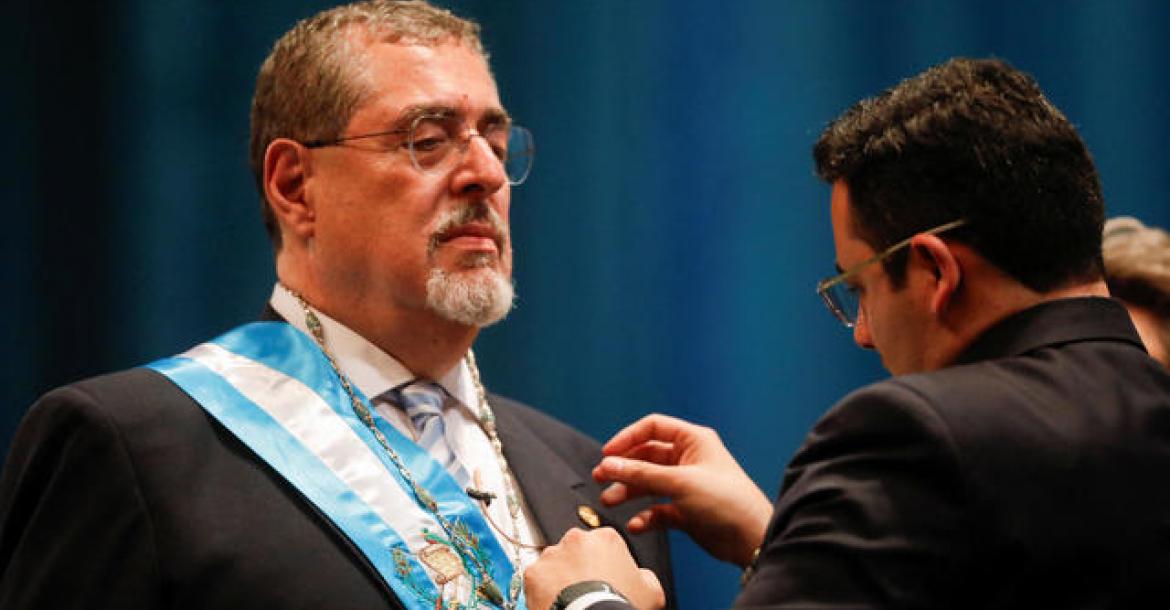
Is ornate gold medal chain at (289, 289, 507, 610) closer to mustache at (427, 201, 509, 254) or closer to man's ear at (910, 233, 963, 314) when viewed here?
mustache at (427, 201, 509, 254)

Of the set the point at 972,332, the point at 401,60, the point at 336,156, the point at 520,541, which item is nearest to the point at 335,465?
the point at 520,541

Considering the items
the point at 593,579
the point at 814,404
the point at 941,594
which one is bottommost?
the point at 814,404

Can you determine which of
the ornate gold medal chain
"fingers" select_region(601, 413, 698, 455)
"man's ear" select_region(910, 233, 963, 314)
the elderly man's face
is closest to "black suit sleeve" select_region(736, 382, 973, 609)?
"man's ear" select_region(910, 233, 963, 314)

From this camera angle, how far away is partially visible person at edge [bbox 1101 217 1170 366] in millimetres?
2168

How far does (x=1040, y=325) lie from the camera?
4.78ft

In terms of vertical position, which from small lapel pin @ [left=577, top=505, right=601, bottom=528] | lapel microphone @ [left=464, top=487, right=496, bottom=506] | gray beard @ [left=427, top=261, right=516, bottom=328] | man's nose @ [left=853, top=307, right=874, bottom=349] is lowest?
small lapel pin @ [left=577, top=505, right=601, bottom=528]

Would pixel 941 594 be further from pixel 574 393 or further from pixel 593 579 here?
pixel 574 393

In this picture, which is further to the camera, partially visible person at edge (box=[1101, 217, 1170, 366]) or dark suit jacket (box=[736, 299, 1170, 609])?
partially visible person at edge (box=[1101, 217, 1170, 366])

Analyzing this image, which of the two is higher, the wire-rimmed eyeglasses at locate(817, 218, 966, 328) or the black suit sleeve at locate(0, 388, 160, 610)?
the wire-rimmed eyeglasses at locate(817, 218, 966, 328)

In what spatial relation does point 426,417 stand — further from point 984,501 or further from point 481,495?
point 984,501

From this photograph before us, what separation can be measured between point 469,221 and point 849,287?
2.26 feet

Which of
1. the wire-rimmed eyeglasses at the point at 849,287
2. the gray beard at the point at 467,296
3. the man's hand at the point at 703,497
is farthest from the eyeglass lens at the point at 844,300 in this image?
the gray beard at the point at 467,296

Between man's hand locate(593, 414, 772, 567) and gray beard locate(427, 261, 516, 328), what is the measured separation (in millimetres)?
292

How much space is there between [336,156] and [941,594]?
1180 mm
